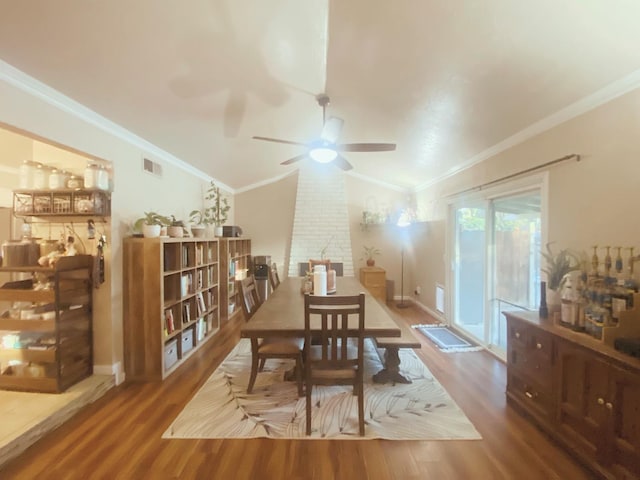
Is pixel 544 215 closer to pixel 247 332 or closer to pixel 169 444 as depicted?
pixel 247 332

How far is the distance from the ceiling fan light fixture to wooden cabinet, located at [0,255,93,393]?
7.41 ft

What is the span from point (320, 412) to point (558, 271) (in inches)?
82.7

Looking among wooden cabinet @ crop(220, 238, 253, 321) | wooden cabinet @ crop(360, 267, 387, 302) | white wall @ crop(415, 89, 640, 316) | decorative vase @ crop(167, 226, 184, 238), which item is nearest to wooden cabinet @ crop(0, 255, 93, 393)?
decorative vase @ crop(167, 226, 184, 238)

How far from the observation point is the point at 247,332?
213cm

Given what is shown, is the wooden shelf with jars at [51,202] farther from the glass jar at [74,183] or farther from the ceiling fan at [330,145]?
the ceiling fan at [330,145]

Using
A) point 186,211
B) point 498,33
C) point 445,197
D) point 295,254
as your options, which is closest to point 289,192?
point 295,254

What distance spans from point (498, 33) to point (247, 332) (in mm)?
2415

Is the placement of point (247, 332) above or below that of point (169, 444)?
above

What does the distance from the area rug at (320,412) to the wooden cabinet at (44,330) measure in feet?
3.55

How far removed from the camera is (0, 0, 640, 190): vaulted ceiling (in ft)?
5.40

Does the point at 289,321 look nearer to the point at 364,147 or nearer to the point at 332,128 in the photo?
the point at 364,147

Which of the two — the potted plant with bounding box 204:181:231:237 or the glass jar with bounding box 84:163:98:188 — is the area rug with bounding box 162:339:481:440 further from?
the potted plant with bounding box 204:181:231:237

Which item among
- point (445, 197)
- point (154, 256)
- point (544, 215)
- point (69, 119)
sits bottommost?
point (154, 256)

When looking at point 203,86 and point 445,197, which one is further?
point 445,197
